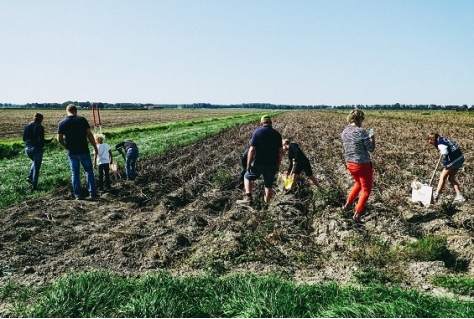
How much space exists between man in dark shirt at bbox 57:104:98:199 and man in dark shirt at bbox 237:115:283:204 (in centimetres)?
358

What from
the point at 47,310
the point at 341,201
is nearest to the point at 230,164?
the point at 341,201

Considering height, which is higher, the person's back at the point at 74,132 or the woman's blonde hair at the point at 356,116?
the woman's blonde hair at the point at 356,116

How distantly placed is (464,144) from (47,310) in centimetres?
1947

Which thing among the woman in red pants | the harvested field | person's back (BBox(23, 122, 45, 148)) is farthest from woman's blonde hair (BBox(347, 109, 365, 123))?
person's back (BBox(23, 122, 45, 148))

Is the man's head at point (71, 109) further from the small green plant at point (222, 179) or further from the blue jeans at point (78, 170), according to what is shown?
the small green plant at point (222, 179)

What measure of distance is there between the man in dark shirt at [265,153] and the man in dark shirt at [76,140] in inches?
141

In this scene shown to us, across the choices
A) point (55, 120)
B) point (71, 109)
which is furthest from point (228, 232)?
point (55, 120)

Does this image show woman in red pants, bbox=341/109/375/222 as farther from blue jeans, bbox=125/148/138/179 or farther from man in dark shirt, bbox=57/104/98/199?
blue jeans, bbox=125/148/138/179

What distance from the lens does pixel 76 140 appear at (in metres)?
8.81

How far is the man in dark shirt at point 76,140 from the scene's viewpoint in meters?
8.70

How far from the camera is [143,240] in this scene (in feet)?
20.5

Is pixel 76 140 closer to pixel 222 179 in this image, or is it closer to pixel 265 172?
pixel 222 179

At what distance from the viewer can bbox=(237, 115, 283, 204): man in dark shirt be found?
303 inches

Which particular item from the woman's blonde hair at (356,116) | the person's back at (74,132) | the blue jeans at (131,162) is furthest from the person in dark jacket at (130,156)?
the woman's blonde hair at (356,116)
